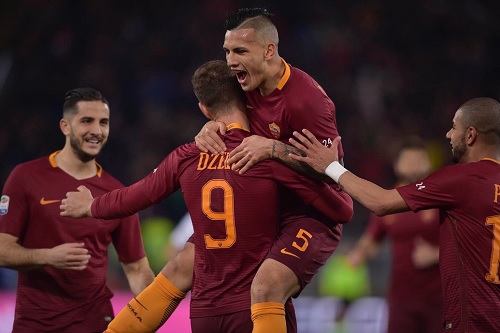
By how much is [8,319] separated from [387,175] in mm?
6226

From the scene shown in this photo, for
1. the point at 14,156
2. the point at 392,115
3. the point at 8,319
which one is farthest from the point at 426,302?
the point at 14,156

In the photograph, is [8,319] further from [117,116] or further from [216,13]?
[216,13]

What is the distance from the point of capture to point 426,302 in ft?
25.4

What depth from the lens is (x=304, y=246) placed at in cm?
494

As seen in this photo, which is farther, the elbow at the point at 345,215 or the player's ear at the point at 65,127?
the player's ear at the point at 65,127

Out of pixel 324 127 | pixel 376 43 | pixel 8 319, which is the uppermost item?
pixel 376 43

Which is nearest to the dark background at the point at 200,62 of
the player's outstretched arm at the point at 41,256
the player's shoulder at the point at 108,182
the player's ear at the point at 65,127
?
the player's ear at the point at 65,127

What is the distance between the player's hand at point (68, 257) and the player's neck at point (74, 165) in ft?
2.51

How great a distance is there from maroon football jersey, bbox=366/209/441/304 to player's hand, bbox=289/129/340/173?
3.12 meters

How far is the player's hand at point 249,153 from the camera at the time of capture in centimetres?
482

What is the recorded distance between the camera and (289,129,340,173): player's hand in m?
4.96

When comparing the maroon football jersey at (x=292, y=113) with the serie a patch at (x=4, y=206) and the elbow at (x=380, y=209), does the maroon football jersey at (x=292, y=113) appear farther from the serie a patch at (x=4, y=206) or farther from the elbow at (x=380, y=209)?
the serie a patch at (x=4, y=206)

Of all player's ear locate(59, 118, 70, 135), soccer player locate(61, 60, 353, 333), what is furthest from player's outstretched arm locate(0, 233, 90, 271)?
player's ear locate(59, 118, 70, 135)

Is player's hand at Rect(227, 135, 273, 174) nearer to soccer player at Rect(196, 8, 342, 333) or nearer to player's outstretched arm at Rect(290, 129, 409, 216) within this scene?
soccer player at Rect(196, 8, 342, 333)
